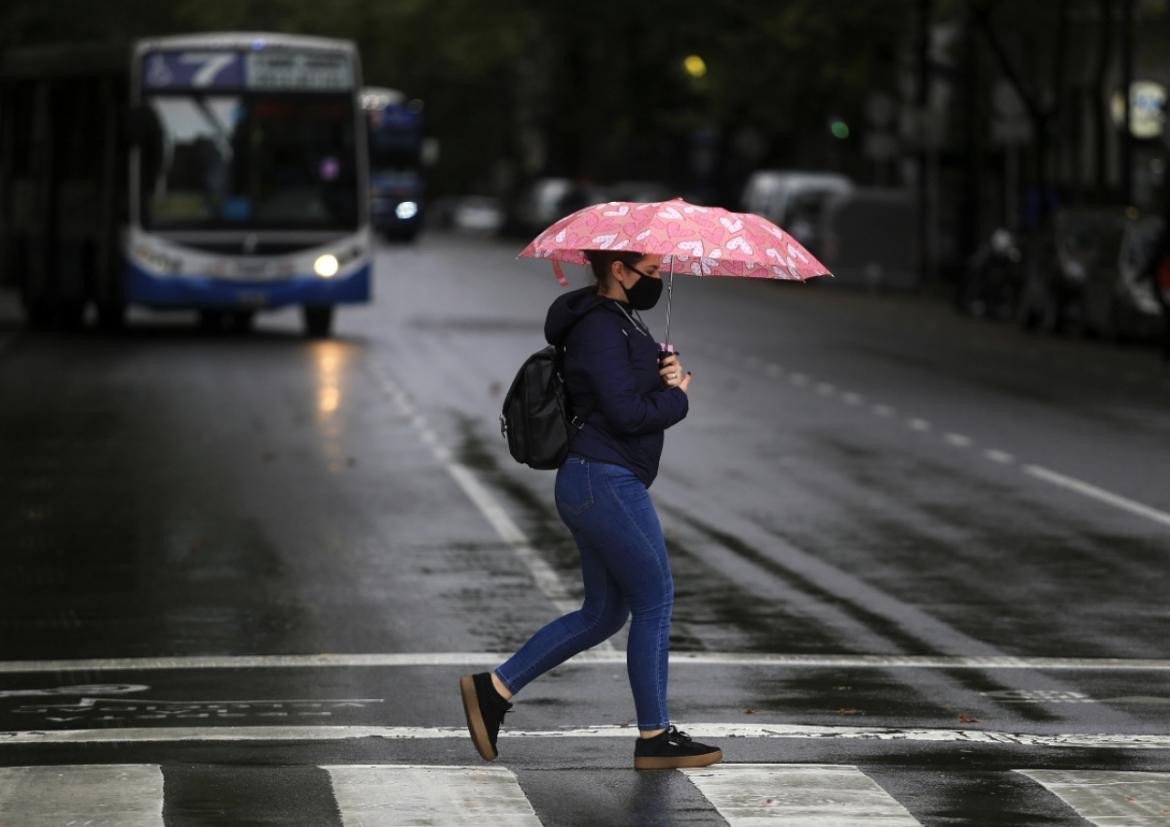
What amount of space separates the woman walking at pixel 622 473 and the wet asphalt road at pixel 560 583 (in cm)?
25

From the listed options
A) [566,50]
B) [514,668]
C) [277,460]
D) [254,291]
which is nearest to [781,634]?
[514,668]

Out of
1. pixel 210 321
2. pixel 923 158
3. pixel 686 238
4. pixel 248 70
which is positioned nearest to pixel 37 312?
pixel 210 321

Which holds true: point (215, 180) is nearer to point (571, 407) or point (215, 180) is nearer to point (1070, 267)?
point (1070, 267)

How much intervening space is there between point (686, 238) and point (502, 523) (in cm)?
741

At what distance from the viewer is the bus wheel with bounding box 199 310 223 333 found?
118ft

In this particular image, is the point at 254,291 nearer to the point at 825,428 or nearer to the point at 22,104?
the point at 22,104

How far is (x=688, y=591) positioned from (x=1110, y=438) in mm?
9060

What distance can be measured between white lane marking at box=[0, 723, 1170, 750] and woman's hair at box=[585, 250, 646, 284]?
1.59 m

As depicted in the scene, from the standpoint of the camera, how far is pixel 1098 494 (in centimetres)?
1731

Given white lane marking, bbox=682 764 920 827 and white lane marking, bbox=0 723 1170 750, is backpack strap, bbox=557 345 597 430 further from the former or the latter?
white lane marking, bbox=0 723 1170 750

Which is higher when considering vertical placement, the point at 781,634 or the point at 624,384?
the point at 624,384

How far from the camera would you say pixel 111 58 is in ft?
112

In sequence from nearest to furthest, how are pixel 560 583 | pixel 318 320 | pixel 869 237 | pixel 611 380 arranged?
pixel 611 380 < pixel 560 583 < pixel 318 320 < pixel 869 237

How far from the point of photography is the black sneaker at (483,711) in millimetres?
8617
